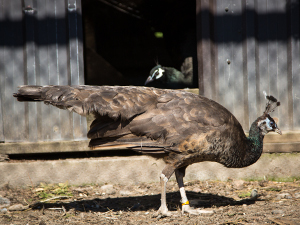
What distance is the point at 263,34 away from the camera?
4.95 metres

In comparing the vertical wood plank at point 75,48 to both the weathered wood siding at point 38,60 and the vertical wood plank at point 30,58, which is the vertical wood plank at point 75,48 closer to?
the weathered wood siding at point 38,60

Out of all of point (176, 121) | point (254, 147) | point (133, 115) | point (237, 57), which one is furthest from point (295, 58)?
point (133, 115)

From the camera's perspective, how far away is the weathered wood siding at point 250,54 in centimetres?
A: 491

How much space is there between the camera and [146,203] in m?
4.35

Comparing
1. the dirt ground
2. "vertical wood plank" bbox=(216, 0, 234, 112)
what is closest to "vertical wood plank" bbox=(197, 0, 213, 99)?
"vertical wood plank" bbox=(216, 0, 234, 112)

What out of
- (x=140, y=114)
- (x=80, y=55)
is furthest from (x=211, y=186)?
(x=80, y=55)

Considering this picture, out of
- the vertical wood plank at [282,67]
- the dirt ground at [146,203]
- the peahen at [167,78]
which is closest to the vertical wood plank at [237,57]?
the vertical wood plank at [282,67]

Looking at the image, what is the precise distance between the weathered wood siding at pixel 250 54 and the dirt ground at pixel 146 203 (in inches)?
42.9

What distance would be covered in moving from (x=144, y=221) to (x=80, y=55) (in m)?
2.66

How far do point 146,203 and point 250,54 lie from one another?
8.90ft

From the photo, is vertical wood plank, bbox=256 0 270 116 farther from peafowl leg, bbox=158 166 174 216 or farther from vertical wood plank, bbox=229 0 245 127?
peafowl leg, bbox=158 166 174 216

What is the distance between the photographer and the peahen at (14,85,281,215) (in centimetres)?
365

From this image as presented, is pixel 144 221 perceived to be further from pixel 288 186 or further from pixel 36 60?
pixel 36 60

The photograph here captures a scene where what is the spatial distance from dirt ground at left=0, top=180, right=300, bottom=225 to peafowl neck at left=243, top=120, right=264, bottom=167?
0.55m
